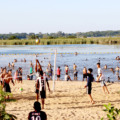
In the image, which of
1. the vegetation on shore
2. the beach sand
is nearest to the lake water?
the beach sand

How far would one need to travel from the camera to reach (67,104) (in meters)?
10.6

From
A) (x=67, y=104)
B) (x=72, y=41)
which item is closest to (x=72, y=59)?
(x=72, y=41)

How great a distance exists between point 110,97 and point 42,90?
365 centimetres

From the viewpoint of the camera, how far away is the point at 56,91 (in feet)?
43.5

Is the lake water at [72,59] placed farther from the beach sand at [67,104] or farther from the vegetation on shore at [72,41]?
the vegetation on shore at [72,41]

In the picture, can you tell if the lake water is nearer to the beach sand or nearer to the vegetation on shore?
the beach sand

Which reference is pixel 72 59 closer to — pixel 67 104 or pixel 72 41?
pixel 72 41

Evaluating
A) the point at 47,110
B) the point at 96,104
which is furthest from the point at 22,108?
the point at 96,104

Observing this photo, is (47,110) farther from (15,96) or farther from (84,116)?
(15,96)

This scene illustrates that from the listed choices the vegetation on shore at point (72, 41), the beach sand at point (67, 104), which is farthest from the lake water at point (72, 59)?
the vegetation on shore at point (72, 41)

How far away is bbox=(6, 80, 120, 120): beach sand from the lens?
8.82 meters

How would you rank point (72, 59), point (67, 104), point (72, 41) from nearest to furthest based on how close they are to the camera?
1. point (67, 104)
2. point (72, 59)
3. point (72, 41)

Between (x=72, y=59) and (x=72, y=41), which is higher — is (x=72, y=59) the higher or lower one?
the lower one

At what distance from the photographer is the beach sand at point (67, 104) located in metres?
8.82
